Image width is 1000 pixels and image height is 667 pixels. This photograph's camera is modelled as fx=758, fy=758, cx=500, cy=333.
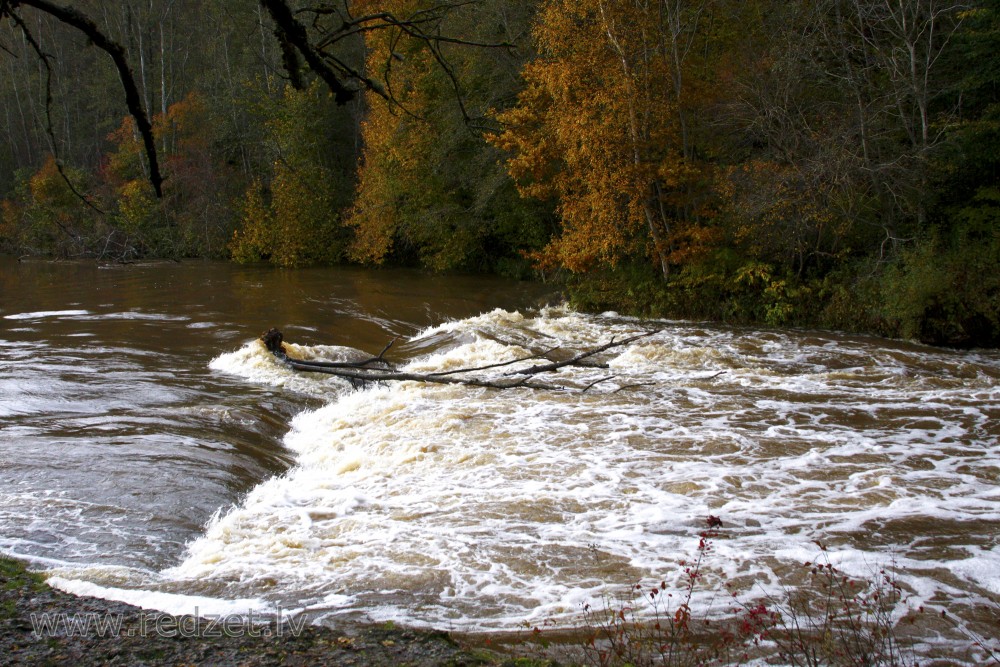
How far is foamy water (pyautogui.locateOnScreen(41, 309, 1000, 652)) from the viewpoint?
533 cm

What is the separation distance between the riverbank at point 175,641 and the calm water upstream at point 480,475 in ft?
1.31

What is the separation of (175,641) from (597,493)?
395 centimetres

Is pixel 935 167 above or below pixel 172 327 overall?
above

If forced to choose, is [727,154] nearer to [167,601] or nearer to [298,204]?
[298,204]

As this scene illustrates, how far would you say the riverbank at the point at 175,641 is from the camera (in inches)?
149

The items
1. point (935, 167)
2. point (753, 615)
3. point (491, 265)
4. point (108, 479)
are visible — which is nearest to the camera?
point (753, 615)

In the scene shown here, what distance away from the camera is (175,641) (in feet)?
13.3

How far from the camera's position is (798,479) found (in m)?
7.25

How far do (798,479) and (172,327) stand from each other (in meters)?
12.5

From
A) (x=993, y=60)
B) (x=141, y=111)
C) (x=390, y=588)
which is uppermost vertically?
(x=993, y=60)

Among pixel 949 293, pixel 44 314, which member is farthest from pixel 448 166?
pixel 949 293

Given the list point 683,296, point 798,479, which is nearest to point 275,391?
point 798,479

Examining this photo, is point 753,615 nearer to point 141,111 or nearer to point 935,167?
point 141,111

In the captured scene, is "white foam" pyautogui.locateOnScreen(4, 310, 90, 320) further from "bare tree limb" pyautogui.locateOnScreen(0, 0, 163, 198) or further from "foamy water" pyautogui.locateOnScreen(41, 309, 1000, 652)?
"bare tree limb" pyautogui.locateOnScreen(0, 0, 163, 198)
